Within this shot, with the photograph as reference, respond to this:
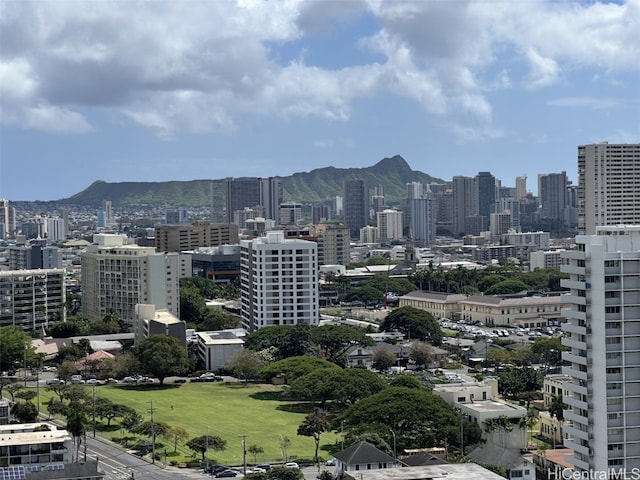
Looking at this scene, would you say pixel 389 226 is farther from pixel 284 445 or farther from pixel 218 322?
pixel 284 445

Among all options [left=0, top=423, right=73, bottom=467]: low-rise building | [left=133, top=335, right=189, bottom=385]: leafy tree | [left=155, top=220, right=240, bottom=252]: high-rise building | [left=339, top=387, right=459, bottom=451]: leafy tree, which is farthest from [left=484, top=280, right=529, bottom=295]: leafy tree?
[left=0, top=423, right=73, bottom=467]: low-rise building

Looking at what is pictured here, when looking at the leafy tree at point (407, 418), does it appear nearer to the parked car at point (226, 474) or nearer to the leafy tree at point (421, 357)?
the parked car at point (226, 474)

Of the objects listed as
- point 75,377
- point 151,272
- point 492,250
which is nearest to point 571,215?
point 492,250

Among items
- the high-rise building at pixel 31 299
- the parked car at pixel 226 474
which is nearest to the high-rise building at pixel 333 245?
the high-rise building at pixel 31 299

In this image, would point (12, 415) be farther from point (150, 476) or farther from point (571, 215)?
point (571, 215)

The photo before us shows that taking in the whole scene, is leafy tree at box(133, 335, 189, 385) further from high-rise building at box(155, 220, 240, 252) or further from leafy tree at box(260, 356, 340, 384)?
high-rise building at box(155, 220, 240, 252)
